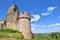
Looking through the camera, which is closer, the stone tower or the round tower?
the round tower

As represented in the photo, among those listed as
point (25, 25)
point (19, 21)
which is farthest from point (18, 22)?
point (25, 25)

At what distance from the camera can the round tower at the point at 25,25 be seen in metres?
42.1

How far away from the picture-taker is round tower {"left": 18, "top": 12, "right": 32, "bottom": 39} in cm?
4209

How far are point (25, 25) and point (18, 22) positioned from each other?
2861mm

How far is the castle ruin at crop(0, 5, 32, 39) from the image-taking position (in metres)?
42.4

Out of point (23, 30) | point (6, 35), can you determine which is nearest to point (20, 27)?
point (23, 30)

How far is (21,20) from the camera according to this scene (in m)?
43.2

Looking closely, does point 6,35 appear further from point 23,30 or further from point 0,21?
point 0,21

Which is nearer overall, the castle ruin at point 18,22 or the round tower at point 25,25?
the round tower at point 25,25

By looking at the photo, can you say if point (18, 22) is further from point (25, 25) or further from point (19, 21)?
point (25, 25)

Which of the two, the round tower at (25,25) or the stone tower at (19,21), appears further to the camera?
the stone tower at (19,21)

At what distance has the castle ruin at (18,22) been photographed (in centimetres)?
4238

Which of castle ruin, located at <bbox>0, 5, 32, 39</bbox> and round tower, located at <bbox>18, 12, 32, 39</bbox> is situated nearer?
round tower, located at <bbox>18, 12, 32, 39</bbox>

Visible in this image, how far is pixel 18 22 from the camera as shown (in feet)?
146
